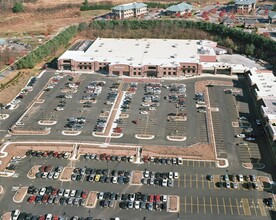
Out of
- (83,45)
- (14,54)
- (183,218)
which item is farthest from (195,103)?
(14,54)

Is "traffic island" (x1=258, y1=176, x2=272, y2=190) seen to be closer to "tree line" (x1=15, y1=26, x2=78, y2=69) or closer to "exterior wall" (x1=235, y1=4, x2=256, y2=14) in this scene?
"tree line" (x1=15, y1=26, x2=78, y2=69)

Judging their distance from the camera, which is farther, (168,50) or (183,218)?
(168,50)

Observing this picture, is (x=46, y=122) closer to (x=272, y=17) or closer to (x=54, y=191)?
(x=54, y=191)

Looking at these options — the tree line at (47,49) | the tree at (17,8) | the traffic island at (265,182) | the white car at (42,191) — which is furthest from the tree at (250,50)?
the tree at (17,8)

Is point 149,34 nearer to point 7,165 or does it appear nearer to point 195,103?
point 195,103

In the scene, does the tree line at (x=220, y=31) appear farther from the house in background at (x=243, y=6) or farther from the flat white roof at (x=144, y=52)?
the house in background at (x=243, y=6)

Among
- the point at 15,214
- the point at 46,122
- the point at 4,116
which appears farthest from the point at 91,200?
the point at 4,116
